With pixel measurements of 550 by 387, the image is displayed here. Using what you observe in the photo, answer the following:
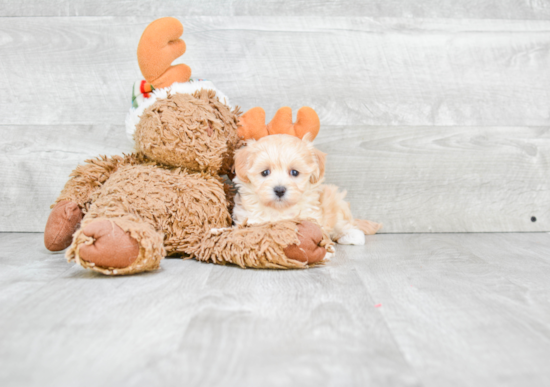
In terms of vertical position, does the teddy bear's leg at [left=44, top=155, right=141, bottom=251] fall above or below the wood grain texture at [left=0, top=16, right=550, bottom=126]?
below

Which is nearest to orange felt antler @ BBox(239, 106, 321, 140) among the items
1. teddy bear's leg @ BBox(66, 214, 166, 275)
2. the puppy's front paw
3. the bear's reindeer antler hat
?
the bear's reindeer antler hat

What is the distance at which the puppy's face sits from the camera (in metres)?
1.18

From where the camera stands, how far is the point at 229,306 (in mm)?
842

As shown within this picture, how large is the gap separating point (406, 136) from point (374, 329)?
3.48 feet

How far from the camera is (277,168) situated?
120 cm

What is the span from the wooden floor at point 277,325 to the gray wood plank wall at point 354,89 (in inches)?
21.1

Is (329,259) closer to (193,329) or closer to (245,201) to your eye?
(245,201)

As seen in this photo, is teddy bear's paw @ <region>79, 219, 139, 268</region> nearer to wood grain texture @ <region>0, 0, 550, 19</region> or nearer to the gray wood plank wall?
the gray wood plank wall

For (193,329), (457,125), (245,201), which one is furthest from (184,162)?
(457,125)

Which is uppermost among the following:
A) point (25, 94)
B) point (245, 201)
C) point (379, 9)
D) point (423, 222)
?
point (379, 9)

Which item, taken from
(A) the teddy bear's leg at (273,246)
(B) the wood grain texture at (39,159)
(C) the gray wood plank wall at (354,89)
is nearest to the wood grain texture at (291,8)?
(C) the gray wood plank wall at (354,89)

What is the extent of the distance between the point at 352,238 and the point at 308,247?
15.7 inches

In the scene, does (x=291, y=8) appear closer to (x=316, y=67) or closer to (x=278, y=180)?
(x=316, y=67)

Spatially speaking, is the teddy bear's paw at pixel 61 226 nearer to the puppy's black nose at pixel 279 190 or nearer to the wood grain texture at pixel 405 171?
the wood grain texture at pixel 405 171
